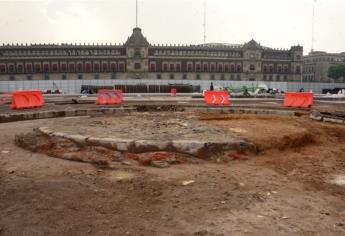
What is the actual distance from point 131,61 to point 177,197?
248 ft

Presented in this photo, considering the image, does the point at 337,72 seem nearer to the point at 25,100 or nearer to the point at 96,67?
the point at 96,67

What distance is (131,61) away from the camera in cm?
7769

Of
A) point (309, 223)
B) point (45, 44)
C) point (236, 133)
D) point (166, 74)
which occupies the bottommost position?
point (309, 223)

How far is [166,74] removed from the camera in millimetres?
79188

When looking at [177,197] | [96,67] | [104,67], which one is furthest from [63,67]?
[177,197]

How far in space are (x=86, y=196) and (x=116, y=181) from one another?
2.47ft

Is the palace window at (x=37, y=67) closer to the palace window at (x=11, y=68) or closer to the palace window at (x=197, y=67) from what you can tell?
the palace window at (x=11, y=68)

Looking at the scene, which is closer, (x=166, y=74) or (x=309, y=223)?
(x=309, y=223)

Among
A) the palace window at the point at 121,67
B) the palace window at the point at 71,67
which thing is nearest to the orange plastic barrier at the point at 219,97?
the palace window at the point at 121,67

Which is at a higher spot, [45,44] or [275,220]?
[45,44]

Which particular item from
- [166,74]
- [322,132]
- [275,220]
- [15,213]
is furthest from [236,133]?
[166,74]

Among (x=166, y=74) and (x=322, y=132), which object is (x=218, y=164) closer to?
(x=322, y=132)

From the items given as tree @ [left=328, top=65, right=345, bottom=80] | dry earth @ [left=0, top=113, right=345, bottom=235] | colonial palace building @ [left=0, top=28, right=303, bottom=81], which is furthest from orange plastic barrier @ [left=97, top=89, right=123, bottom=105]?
tree @ [left=328, top=65, right=345, bottom=80]

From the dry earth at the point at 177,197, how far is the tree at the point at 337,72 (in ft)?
344
